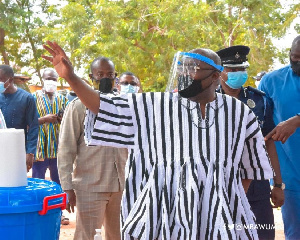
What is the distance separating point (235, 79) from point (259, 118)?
1.23 ft

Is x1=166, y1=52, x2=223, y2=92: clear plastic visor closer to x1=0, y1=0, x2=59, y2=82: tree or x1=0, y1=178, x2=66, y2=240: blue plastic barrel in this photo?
x1=0, y1=178, x2=66, y2=240: blue plastic barrel

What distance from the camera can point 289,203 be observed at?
4570mm

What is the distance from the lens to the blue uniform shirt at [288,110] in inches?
182

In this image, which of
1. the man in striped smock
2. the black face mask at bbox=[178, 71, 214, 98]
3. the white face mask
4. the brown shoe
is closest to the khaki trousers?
the man in striped smock

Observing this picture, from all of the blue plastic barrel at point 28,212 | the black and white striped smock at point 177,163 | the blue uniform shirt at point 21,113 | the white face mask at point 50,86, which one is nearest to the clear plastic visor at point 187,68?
the black and white striped smock at point 177,163

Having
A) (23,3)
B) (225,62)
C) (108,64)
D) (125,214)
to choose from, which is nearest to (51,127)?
(108,64)

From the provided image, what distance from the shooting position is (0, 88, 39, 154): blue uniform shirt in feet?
22.3

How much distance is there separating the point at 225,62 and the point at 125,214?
6.49ft

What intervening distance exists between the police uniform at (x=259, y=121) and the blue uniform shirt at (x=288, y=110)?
12cm

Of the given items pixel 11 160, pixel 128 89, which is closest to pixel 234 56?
pixel 11 160

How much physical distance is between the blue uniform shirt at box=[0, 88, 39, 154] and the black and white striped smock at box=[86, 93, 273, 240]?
12.5 feet

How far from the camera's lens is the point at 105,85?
15.8 feet

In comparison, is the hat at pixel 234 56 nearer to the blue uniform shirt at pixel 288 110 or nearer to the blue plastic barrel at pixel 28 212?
the blue uniform shirt at pixel 288 110

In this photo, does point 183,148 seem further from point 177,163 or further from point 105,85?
point 105,85
